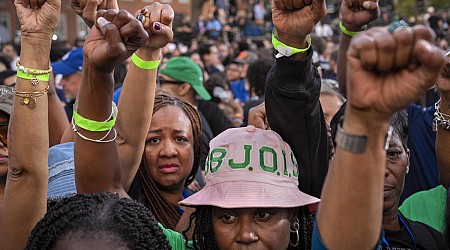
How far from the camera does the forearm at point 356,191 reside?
167cm

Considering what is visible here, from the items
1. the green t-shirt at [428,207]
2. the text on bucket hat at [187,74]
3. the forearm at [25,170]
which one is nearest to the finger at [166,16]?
the forearm at [25,170]

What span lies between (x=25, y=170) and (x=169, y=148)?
3.76 ft

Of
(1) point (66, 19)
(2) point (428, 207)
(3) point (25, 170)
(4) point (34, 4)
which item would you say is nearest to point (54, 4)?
(4) point (34, 4)

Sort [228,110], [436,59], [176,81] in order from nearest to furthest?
1. [436,59]
2. [176,81]
3. [228,110]

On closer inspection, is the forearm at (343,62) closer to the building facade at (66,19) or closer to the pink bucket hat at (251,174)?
the pink bucket hat at (251,174)

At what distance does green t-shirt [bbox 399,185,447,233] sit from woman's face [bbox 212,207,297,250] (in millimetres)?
988

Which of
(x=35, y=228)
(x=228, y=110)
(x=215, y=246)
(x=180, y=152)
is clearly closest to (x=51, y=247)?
(x=35, y=228)

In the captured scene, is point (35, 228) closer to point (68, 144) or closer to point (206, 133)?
point (68, 144)

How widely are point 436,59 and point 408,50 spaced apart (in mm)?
63

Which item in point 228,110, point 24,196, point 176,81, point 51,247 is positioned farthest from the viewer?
point 228,110

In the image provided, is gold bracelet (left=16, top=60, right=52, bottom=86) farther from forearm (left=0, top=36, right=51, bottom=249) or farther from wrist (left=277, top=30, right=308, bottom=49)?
wrist (left=277, top=30, right=308, bottom=49)

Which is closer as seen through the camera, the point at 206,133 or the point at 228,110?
the point at 206,133

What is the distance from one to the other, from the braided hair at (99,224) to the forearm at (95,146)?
0.65ft

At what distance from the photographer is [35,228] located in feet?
7.05
